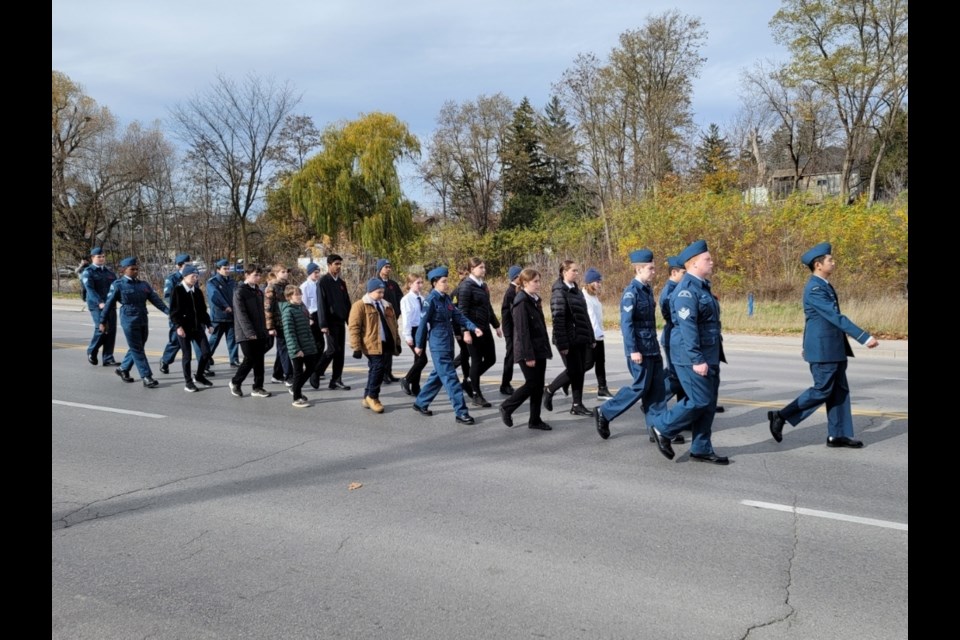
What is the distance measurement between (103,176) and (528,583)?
152ft

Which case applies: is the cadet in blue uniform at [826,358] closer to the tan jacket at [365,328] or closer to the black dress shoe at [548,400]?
the black dress shoe at [548,400]

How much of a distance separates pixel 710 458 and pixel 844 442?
1426mm

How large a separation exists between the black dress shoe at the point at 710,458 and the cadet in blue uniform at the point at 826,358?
2.99ft

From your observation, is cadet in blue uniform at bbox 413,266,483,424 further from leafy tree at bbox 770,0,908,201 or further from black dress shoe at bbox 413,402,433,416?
leafy tree at bbox 770,0,908,201

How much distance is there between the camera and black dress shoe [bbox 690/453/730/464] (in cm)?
628

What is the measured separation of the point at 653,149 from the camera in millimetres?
32812

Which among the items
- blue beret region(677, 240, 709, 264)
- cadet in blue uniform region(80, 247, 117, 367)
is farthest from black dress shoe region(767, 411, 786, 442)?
cadet in blue uniform region(80, 247, 117, 367)

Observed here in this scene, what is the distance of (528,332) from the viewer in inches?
305

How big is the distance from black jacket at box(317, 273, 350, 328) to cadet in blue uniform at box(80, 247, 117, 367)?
495 cm

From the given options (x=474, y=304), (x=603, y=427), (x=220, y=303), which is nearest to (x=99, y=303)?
(x=220, y=303)

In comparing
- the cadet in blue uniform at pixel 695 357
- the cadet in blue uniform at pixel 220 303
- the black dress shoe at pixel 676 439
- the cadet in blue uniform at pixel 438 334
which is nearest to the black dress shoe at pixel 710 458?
the cadet in blue uniform at pixel 695 357

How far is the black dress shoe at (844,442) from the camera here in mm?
6637

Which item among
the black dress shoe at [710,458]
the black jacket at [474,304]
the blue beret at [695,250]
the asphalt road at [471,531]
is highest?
the blue beret at [695,250]
